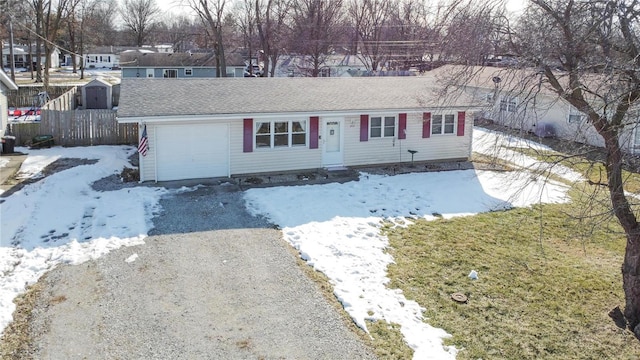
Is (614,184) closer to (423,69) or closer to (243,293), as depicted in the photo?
(243,293)

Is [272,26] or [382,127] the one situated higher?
[272,26]

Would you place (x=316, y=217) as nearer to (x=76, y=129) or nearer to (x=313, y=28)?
(x=76, y=129)

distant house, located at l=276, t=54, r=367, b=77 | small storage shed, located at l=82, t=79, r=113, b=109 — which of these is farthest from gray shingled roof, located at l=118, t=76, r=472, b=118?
distant house, located at l=276, t=54, r=367, b=77

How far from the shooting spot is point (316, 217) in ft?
Answer: 42.2

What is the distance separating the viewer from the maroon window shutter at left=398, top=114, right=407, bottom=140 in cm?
1825

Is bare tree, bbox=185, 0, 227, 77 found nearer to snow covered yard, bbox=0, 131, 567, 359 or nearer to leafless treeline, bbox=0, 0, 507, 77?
leafless treeline, bbox=0, 0, 507, 77

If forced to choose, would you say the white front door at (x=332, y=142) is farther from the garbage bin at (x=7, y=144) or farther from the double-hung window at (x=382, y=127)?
the garbage bin at (x=7, y=144)

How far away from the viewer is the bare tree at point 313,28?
42.3 m

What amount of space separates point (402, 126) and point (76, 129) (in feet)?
41.4

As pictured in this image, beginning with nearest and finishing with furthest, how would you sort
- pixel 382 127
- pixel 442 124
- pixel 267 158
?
pixel 267 158, pixel 382 127, pixel 442 124

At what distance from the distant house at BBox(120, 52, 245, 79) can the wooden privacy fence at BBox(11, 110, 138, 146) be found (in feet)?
81.4

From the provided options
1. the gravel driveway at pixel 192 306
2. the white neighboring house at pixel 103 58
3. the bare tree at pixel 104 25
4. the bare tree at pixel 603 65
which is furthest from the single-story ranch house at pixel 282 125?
the white neighboring house at pixel 103 58

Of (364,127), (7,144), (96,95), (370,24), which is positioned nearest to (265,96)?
(364,127)

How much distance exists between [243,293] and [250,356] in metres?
1.92
